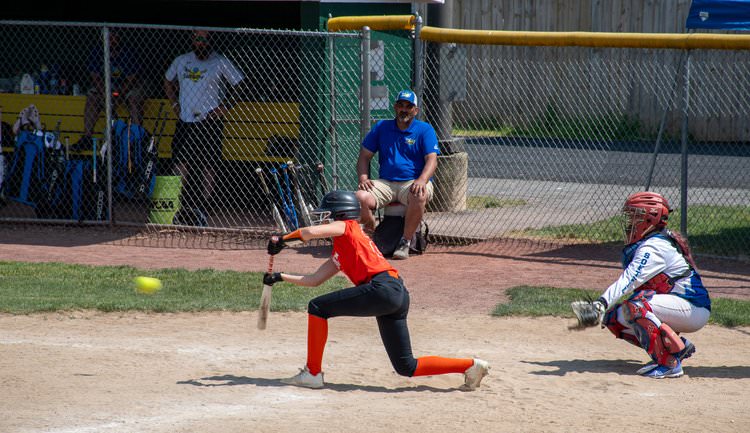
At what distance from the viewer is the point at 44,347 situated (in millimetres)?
7316

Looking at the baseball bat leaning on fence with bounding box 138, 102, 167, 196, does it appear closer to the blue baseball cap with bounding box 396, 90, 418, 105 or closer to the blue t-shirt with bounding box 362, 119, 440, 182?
the blue t-shirt with bounding box 362, 119, 440, 182

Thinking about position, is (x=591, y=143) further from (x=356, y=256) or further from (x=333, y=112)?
(x=356, y=256)

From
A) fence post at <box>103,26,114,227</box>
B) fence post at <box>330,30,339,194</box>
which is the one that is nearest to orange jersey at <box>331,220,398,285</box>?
fence post at <box>330,30,339,194</box>

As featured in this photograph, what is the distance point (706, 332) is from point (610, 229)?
4.05m

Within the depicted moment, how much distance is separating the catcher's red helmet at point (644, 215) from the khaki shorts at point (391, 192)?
3.77 metres

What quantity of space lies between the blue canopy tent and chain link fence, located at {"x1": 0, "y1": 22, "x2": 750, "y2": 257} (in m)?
0.39

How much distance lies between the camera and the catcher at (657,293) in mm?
6734

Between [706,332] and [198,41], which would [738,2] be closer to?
[706,332]

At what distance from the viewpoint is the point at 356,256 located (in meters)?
6.35

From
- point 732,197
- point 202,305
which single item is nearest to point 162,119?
point 202,305

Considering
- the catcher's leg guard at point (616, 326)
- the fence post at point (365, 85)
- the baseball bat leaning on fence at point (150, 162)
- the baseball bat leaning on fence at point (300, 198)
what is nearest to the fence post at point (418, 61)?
the fence post at point (365, 85)

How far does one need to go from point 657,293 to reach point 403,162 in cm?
413

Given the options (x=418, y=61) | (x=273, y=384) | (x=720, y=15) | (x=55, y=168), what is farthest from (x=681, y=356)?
(x=55, y=168)

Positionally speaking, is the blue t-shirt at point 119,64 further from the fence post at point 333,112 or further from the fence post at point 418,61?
the fence post at point 418,61
